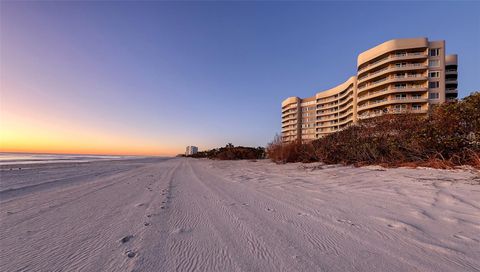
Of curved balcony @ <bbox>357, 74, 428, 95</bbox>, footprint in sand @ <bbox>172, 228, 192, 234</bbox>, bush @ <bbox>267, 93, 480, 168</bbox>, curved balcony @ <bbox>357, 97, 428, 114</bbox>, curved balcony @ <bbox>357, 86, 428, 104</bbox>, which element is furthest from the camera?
curved balcony @ <bbox>357, 74, 428, 95</bbox>

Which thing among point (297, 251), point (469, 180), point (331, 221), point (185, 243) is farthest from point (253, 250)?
point (469, 180)

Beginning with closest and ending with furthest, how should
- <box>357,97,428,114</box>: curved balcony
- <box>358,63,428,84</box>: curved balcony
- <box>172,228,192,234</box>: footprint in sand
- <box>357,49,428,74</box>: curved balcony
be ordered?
<box>172,228,192,234</box>: footprint in sand < <box>357,97,428,114</box>: curved balcony < <box>358,63,428,84</box>: curved balcony < <box>357,49,428,74</box>: curved balcony

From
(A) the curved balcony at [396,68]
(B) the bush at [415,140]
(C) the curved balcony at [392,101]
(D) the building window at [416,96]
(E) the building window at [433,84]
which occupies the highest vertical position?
(A) the curved balcony at [396,68]

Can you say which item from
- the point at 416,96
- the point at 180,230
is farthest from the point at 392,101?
the point at 180,230

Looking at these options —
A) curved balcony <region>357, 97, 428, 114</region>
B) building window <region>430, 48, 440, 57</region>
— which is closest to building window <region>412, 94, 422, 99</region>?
curved balcony <region>357, 97, 428, 114</region>

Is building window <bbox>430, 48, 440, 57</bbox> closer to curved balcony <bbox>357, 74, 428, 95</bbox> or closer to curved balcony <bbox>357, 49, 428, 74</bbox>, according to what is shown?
curved balcony <bbox>357, 49, 428, 74</bbox>

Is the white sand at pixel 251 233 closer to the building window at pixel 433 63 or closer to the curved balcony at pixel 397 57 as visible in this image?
the curved balcony at pixel 397 57

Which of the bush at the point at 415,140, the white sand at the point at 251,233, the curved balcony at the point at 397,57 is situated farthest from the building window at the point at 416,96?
the white sand at the point at 251,233

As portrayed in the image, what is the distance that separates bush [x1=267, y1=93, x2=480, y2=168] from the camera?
240 inches

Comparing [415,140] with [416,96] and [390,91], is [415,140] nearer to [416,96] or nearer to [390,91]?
[390,91]

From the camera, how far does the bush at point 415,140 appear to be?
6.09 m

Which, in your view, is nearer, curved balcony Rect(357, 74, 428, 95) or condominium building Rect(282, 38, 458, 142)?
condominium building Rect(282, 38, 458, 142)

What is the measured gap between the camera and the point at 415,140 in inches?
273

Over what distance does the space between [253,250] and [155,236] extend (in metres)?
0.96
